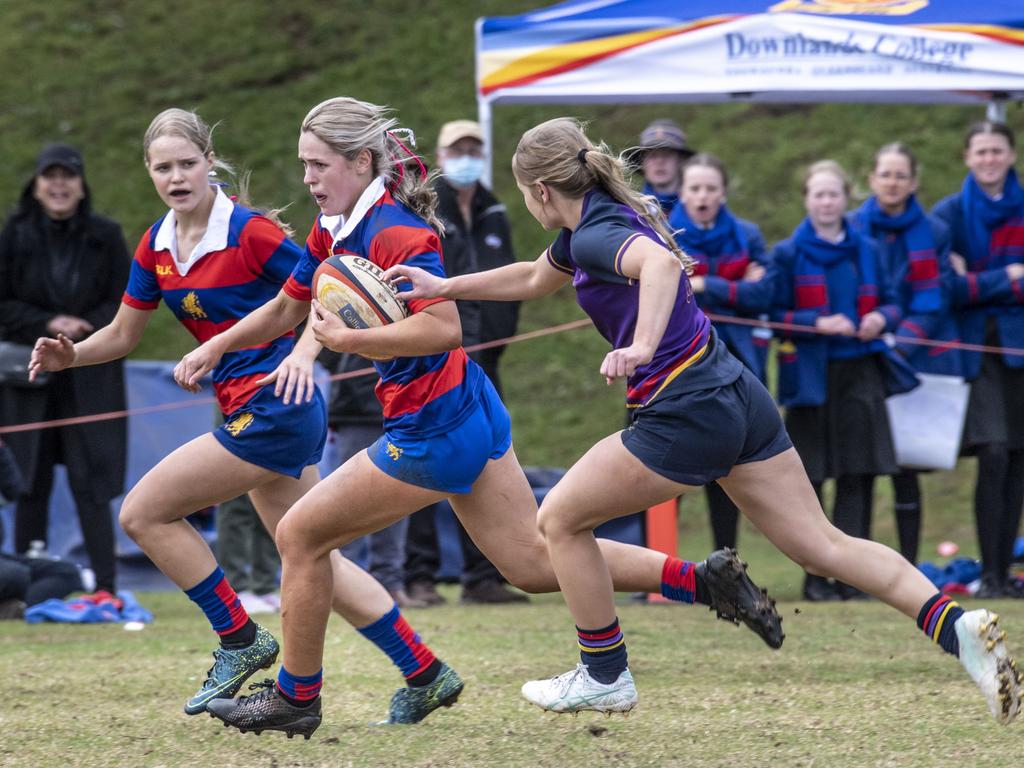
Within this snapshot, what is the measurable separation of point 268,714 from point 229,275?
148 cm

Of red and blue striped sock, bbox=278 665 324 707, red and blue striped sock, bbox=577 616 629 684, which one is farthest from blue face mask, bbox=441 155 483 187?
red and blue striped sock, bbox=278 665 324 707

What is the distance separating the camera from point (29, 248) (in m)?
8.62

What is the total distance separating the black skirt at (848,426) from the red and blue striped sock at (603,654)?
13.3 ft

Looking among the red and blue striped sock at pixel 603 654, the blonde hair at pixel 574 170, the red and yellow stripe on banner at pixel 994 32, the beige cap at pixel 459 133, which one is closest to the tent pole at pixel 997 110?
the red and yellow stripe on banner at pixel 994 32

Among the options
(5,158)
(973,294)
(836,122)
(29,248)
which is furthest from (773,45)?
(5,158)

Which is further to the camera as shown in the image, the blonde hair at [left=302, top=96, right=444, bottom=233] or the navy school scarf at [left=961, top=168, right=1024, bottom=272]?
the navy school scarf at [left=961, top=168, right=1024, bottom=272]

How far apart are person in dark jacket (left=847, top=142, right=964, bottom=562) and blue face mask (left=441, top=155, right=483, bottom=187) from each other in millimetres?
2173

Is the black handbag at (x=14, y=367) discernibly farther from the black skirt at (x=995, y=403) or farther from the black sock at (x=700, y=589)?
the black skirt at (x=995, y=403)

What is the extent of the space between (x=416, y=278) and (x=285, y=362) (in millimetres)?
608

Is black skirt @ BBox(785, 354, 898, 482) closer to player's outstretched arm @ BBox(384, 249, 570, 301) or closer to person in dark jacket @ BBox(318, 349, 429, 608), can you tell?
person in dark jacket @ BBox(318, 349, 429, 608)

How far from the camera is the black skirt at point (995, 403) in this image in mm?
8852

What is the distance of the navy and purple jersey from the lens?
4.59 m

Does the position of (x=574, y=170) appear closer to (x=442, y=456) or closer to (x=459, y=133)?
(x=442, y=456)

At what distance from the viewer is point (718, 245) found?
872 centimetres
